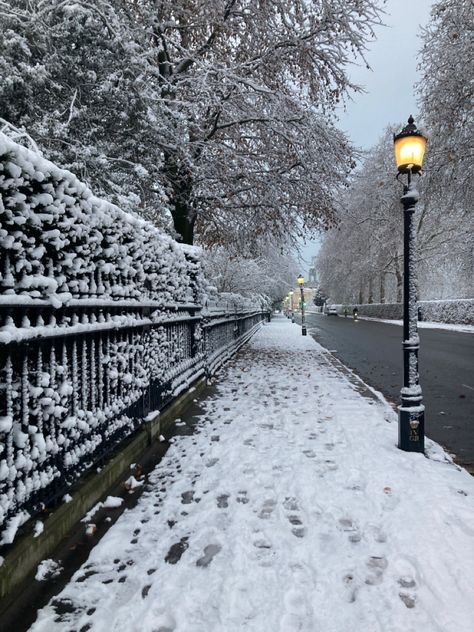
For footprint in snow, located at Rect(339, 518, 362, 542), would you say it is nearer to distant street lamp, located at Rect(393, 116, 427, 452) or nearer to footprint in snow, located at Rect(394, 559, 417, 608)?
footprint in snow, located at Rect(394, 559, 417, 608)

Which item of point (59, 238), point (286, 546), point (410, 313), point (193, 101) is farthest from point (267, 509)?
point (193, 101)

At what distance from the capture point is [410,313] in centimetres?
470

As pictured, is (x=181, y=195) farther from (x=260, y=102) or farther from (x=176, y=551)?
(x=176, y=551)

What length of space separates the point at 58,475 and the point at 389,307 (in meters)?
44.7

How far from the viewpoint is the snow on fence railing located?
2256 mm

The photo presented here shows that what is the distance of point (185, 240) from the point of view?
11.3 meters

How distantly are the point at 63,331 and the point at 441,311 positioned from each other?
34518 millimetres

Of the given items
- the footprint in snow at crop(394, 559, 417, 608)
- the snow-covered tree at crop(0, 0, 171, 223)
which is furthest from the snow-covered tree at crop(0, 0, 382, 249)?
the footprint in snow at crop(394, 559, 417, 608)

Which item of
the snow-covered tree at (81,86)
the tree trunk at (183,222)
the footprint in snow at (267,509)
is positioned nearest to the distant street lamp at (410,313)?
the footprint in snow at (267,509)

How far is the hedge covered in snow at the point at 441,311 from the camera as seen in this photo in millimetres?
28391

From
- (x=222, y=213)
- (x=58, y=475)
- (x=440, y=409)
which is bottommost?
(x=440, y=409)

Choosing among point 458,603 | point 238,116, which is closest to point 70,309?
point 458,603

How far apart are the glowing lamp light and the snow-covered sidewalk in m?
3.04

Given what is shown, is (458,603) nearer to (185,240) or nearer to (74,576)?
(74,576)
